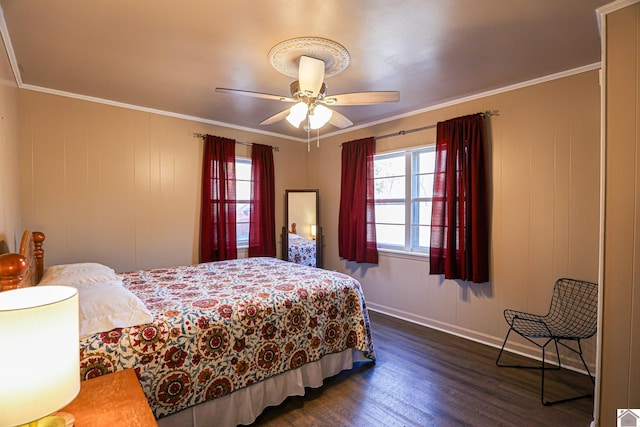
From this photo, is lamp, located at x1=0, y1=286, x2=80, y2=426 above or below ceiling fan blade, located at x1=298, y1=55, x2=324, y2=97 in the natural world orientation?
below

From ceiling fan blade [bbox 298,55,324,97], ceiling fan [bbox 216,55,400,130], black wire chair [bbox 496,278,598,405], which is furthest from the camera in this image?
black wire chair [bbox 496,278,598,405]

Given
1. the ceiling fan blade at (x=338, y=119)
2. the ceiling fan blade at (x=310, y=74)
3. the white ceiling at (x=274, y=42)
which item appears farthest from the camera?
the ceiling fan blade at (x=338, y=119)

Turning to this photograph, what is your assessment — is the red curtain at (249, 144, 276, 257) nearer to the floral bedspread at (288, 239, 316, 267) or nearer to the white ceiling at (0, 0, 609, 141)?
the floral bedspread at (288, 239, 316, 267)

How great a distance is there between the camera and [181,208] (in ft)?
12.3

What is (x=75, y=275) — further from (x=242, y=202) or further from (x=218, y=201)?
(x=242, y=202)

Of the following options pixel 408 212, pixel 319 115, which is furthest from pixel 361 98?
pixel 408 212

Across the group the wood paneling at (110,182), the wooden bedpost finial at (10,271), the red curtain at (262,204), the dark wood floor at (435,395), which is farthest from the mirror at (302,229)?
the wooden bedpost finial at (10,271)

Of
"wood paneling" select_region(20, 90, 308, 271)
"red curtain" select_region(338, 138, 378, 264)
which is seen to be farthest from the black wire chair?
"wood paneling" select_region(20, 90, 308, 271)

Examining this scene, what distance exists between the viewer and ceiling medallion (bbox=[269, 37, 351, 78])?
2.06m

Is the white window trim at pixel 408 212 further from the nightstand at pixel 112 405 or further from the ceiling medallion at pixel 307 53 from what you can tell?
the nightstand at pixel 112 405

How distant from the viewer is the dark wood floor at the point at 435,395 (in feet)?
6.60

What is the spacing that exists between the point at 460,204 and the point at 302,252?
235cm

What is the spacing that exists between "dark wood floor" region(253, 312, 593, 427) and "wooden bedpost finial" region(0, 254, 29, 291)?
5.23ft

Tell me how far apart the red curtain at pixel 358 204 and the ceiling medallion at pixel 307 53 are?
1779mm
